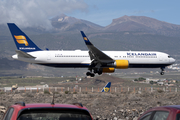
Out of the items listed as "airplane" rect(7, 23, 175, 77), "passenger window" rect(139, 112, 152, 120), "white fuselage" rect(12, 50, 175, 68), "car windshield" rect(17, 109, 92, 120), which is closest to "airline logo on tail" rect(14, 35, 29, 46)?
"airplane" rect(7, 23, 175, 77)

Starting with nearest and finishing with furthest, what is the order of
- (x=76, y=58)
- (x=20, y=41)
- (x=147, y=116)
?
(x=147, y=116) < (x=76, y=58) < (x=20, y=41)

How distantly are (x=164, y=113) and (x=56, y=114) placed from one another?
2605mm

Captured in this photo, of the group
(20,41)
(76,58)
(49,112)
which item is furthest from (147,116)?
(20,41)

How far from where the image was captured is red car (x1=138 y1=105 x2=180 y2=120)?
6.44 m

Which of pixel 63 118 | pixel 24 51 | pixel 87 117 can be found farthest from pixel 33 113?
pixel 24 51

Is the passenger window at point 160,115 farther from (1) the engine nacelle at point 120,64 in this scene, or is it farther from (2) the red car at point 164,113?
(1) the engine nacelle at point 120,64

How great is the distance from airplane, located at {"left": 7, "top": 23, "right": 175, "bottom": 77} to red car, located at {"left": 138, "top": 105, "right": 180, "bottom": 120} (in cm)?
2772

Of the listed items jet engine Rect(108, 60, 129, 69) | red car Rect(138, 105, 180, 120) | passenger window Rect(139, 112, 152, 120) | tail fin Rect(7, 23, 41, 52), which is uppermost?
tail fin Rect(7, 23, 41, 52)

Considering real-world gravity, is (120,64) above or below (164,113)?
above

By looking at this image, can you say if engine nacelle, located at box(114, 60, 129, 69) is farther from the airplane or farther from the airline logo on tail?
the airline logo on tail

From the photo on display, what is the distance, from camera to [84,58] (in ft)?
126

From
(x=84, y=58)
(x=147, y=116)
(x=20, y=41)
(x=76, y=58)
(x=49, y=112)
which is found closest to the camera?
(x=49, y=112)

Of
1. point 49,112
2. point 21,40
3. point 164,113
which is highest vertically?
point 21,40

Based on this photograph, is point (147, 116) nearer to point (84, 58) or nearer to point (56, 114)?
point (56, 114)
